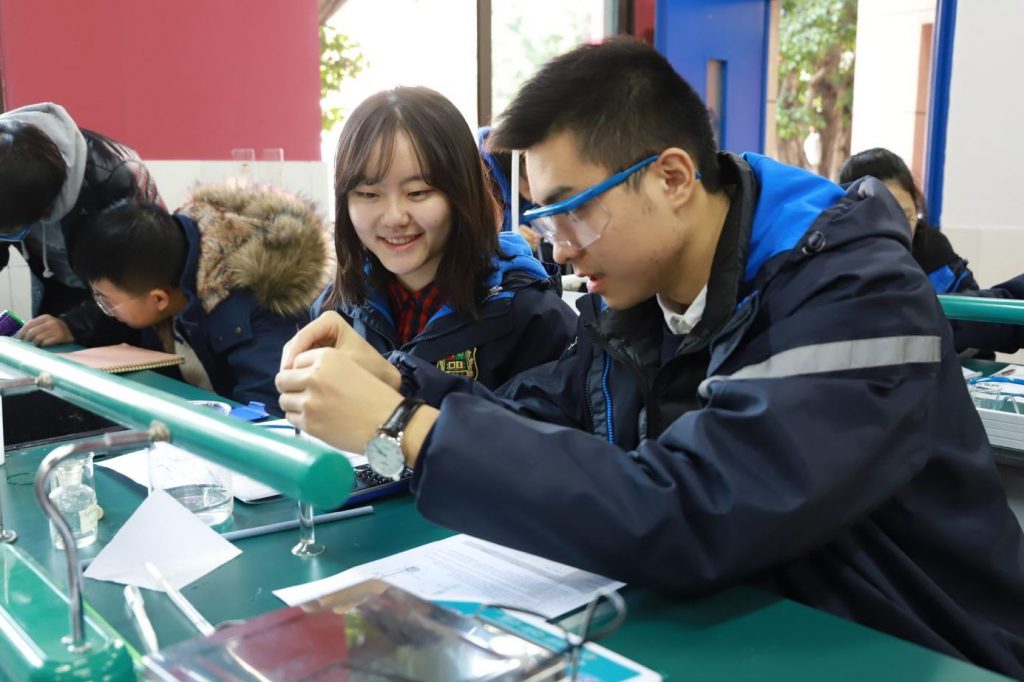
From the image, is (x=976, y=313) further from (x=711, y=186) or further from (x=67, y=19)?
(x=67, y=19)

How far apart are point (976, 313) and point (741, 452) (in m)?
1.06

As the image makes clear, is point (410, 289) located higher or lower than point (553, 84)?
lower

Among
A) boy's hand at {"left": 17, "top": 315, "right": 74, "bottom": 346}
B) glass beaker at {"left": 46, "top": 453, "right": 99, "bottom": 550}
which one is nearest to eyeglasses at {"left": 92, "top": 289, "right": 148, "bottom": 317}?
boy's hand at {"left": 17, "top": 315, "right": 74, "bottom": 346}

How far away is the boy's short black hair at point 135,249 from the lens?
2311mm

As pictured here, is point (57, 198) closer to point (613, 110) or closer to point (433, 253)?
point (433, 253)

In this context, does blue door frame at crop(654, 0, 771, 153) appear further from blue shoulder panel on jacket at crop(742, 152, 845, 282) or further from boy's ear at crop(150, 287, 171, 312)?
blue shoulder panel on jacket at crop(742, 152, 845, 282)

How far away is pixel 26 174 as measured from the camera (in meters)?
2.36

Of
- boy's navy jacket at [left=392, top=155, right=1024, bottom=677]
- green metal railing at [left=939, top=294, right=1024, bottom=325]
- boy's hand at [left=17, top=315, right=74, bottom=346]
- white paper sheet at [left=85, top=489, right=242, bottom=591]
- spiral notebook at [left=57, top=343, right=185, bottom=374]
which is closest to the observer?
boy's navy jacket at [left=392, top=155, right=1024, bottom=677]

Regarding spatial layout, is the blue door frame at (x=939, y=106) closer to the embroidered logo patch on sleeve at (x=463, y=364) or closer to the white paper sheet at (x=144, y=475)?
the embroidered logo patch on sleeve at (x=463, y=364)

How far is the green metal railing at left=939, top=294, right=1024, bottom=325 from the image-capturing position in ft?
5.54

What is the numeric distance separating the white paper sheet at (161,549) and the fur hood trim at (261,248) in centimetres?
122

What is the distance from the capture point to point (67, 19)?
3482 millimetres

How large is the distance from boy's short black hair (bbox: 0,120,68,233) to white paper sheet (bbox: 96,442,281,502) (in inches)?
44.4

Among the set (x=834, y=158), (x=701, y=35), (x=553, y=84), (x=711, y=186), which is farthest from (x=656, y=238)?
(x=834, y=158)
